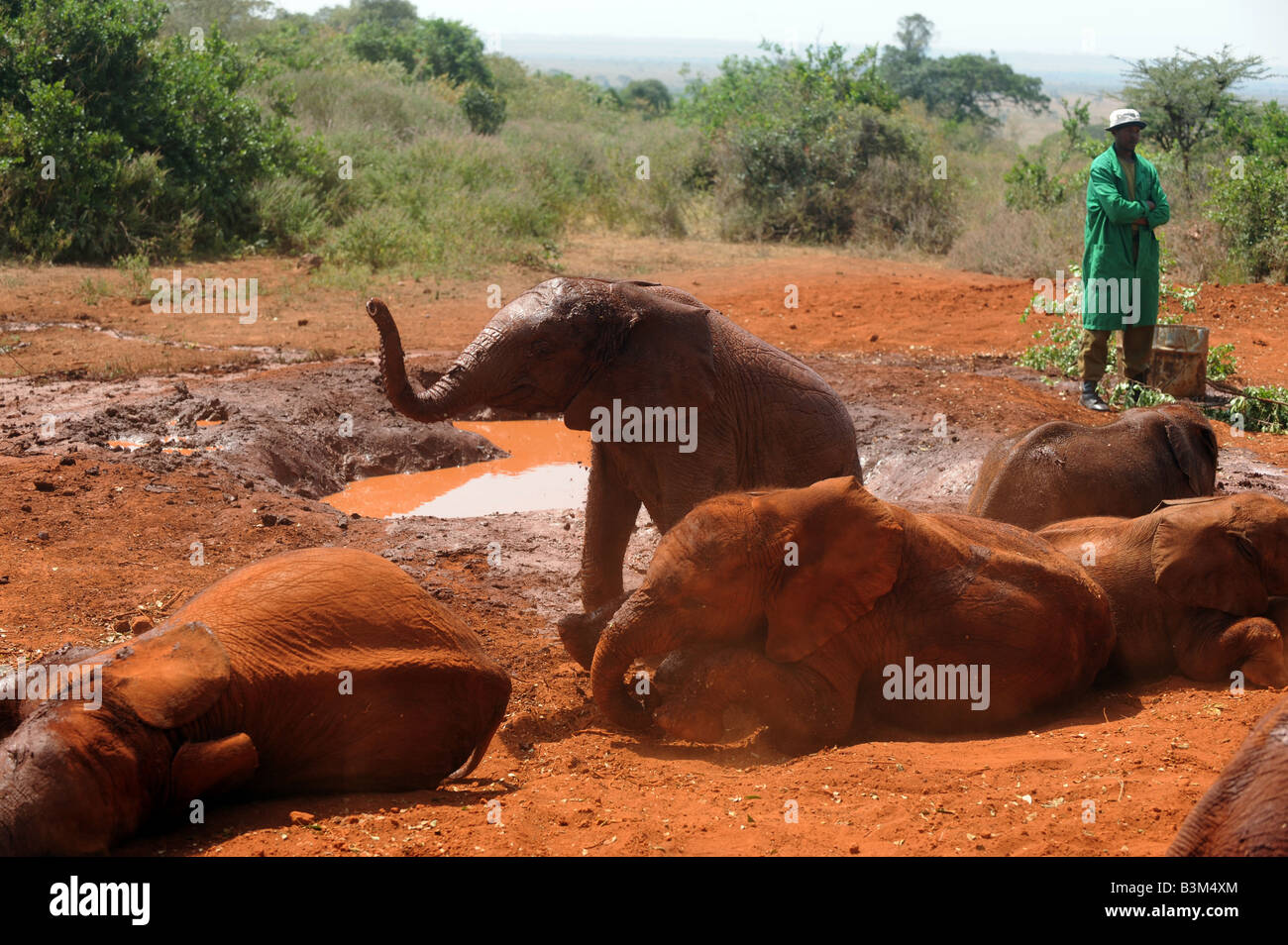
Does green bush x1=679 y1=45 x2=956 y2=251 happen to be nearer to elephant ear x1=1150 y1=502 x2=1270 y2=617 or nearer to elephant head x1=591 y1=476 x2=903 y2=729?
elephant ear x1=1150 y1=502 x2=1270 y2=617

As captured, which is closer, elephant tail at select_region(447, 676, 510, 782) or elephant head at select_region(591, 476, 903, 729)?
elephant tail at select_region(447, 676, 510, 782)

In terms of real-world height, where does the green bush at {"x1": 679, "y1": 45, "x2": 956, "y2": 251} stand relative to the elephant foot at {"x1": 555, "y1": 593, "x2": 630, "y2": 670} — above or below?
above

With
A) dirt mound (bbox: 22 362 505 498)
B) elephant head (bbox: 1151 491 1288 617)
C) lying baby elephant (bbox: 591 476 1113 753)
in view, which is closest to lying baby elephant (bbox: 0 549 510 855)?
lying baby elephant (bbox: 591 476 1113 753)

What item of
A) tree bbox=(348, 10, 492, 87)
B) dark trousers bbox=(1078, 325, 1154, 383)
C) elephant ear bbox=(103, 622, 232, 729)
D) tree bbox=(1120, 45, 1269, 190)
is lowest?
elephant ear bbox=(103, 622, 232, 729)

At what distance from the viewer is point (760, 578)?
4.90 m

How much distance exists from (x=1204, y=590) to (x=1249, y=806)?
2.69m

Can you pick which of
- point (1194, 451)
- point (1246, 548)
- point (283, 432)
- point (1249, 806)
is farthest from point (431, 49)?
point (1249, 806)

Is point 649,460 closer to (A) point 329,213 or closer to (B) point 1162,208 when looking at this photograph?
(B) point 1162,208

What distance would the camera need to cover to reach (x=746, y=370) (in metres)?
6.00

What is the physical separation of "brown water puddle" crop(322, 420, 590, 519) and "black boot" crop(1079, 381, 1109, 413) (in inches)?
169

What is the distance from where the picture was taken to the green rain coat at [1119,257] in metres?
10.5

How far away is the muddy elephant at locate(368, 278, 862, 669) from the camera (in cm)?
554

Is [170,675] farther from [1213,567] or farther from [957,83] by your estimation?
[957,83]

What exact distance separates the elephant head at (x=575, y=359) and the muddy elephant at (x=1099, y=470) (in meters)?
2.03
